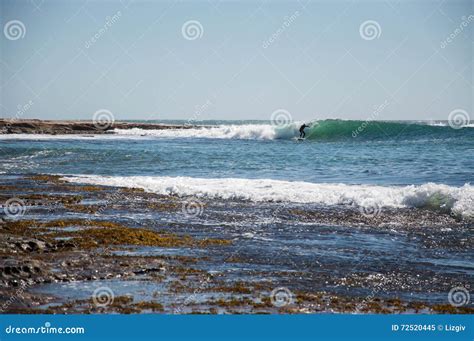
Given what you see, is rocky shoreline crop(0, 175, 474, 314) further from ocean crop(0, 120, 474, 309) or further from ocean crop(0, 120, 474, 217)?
ocean crop(0, 120, 474, 217)

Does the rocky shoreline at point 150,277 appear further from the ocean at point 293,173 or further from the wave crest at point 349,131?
the wave crest at point 349,131

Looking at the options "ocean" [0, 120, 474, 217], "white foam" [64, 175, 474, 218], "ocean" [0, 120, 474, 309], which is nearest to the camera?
"ocean" [0, 120, 474, 309]

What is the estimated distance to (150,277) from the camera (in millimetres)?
9875

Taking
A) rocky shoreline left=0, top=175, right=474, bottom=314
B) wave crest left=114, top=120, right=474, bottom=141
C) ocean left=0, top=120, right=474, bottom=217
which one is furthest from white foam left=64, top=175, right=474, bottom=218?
wave crest left=114, top=120, right=474, bottom=141

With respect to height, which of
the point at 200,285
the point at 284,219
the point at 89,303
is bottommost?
the point at 89,303

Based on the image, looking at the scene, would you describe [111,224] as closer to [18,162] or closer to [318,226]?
[318,226]

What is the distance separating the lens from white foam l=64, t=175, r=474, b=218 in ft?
59.8

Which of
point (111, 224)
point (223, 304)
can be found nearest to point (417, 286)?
point (223, 304)

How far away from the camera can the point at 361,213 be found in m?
17.0

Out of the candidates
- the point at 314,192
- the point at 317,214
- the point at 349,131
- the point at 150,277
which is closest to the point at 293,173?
the point at 314,192

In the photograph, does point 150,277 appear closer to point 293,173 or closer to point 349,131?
point 293,173

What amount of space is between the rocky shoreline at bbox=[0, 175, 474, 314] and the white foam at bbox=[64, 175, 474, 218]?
363 centimetres

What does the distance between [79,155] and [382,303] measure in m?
34.6

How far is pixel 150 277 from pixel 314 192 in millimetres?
11587
